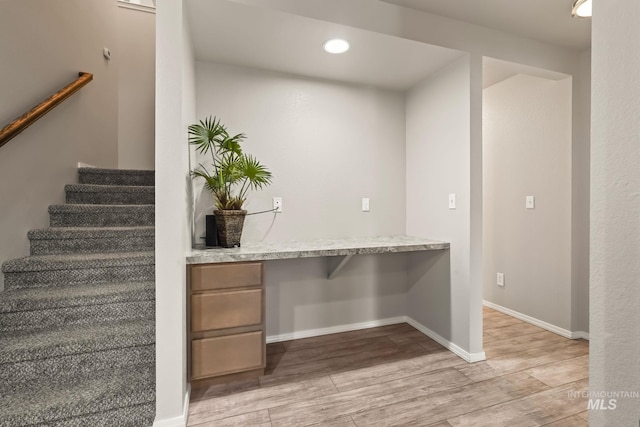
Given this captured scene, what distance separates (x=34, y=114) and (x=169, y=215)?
1.35m

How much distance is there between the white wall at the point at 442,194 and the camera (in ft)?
7.38

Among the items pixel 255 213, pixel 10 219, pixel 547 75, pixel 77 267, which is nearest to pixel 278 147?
pixel 255 213

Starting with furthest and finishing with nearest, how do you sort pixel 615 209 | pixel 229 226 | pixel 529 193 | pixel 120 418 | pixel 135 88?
pixel 135 88 < pixel 529 193 < pixel 229 226 < pixel 120 418 < pixel 615 209

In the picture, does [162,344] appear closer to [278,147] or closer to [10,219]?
[10,219]

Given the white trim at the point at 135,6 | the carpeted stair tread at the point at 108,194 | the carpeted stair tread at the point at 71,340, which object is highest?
the white trim at the point at 135,6

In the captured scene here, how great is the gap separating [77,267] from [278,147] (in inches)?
64.3

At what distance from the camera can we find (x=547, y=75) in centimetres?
261

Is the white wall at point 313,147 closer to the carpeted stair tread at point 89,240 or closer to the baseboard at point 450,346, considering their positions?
the carpeted stair tread at point 89,240

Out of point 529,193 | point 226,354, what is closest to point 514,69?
point 529,193

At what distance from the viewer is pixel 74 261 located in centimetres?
198

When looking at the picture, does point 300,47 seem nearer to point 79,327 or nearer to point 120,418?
point 79,327

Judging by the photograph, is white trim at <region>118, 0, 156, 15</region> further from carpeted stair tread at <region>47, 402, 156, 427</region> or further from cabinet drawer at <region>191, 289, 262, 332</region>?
carpeted stair tread at <region>47, 402, 156, 427</region>

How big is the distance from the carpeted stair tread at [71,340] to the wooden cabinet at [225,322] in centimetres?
28

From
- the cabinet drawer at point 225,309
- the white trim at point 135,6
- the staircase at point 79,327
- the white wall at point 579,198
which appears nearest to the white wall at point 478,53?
the white wall at point 579,198
